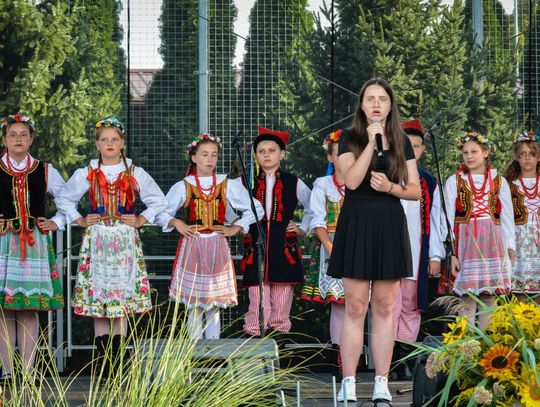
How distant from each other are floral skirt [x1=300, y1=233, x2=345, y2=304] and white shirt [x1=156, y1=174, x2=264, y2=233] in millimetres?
407

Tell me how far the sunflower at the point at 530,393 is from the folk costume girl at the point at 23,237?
330 centimetres

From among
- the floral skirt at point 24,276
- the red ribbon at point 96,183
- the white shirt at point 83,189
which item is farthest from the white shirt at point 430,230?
the floral skirt at point 24,276

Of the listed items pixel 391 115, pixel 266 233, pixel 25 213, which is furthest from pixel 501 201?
pixel 25 213

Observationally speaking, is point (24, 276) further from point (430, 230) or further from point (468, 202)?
point (468, 202)

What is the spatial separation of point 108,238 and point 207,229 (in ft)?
1.71

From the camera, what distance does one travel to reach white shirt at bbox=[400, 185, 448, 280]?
5730 millimetres

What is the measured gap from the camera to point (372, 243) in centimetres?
421

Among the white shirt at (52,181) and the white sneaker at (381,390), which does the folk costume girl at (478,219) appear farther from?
the white shirt at (52,181)

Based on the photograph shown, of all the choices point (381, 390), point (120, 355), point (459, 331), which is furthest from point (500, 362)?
point (381, 390)

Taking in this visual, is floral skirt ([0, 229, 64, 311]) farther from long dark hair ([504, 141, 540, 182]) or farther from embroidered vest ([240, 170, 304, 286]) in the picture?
long dark hair ([504, 141, 540, 182])

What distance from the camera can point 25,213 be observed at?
5465 mm

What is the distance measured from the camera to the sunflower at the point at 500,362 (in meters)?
2.71

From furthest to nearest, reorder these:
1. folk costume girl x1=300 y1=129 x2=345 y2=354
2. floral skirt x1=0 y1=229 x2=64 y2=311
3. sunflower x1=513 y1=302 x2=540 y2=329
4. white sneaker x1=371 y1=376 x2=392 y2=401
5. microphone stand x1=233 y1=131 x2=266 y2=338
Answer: folk costume girl x1=300 y1=129 x2=345 y2=354 < floral skirt x1=0 y1=229 x2=64 y2=311 < microphone stand x1=233 y1=131 x2=266 y2=338 < white sneaker x1=371 y1=376 x2=392 y2=401 < sunflower x1=513 y1=302 x2=540 y2=329

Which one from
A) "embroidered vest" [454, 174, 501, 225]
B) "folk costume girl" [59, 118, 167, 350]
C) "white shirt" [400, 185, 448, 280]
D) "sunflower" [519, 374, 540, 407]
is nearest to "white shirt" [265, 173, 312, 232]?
"white shirt" [400, 185, 448, 280]
